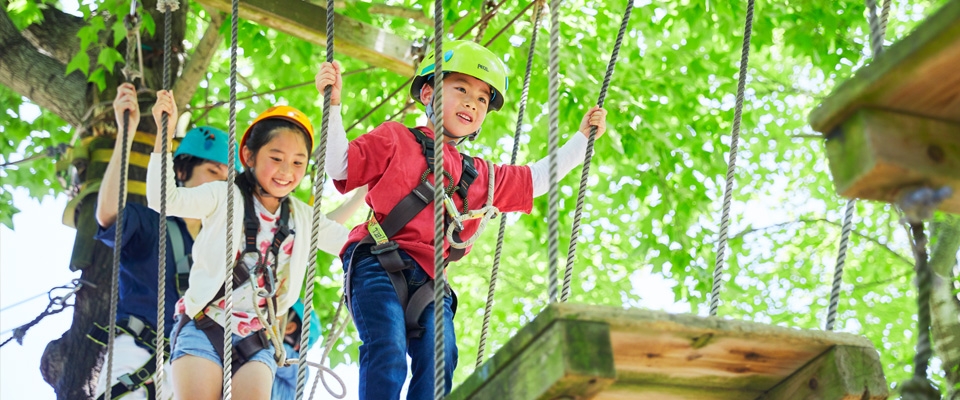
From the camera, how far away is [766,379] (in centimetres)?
235

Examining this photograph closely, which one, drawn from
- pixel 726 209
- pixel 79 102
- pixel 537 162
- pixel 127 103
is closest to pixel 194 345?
pixel 127 103

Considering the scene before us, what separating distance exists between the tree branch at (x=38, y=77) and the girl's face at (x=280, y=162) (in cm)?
179

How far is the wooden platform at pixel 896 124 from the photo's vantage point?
4.74 feet

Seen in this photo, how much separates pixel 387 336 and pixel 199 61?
2.59m

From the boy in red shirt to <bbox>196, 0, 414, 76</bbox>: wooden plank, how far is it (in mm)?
1344

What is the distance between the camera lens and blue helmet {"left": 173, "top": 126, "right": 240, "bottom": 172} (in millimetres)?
4090

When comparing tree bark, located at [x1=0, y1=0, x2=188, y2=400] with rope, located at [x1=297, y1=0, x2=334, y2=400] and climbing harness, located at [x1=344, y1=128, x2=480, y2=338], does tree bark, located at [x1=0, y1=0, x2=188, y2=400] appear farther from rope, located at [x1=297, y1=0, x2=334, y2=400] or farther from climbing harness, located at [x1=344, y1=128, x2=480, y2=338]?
rope, located at [x1=297, y1=0, x2=334, y2=400]

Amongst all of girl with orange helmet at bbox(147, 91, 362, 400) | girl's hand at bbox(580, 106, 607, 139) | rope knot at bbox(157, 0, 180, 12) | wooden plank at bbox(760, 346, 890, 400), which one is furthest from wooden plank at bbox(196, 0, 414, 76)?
wooden plank at bbox(760, 346, 890, 400)

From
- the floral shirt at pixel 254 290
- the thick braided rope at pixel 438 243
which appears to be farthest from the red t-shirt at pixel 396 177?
the thick braided rope at pixel 438 243

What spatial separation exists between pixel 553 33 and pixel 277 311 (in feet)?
5.78

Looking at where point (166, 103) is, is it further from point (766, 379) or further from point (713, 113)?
point (713, 113)

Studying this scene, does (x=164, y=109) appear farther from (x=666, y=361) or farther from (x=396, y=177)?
(x=666, y=361)

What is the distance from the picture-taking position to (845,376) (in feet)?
7.18

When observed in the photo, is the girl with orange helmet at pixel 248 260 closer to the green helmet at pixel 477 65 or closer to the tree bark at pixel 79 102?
the green helmet at pixel 477 65
